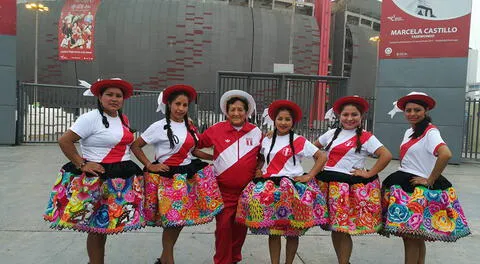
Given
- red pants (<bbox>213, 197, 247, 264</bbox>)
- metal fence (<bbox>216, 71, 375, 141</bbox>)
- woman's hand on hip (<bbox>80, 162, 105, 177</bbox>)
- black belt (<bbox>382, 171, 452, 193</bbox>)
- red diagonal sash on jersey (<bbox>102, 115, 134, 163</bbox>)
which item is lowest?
red pants (<bbox>213, 197, 247, 264</bbox>)

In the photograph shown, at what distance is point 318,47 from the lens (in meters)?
32.2

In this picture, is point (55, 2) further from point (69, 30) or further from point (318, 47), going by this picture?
point (318, 47)

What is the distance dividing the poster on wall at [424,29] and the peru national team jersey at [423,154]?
8511 mm

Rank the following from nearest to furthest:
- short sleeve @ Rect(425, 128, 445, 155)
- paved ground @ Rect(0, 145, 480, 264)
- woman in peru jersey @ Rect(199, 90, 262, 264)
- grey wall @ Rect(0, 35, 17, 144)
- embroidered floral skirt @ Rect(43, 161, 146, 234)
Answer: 1. embroidered floral skirt @ Rect(43, 161, 146, 234)
2. short sleeve @ Rect(425, 128, 445, 155)
3. woman in peru jersey @ Rect(199, 90, 262, 264)
4. paved ground @ Rect(0, 145, 480, 264)
5. grey wall @ Rect(0, 35, 17, 144)

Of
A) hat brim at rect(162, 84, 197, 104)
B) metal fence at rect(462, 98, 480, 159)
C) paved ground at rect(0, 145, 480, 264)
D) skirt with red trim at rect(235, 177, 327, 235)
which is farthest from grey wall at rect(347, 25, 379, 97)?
skirt with red trim at rect(235, 177, 327, 235)

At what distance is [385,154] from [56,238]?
3449 mm

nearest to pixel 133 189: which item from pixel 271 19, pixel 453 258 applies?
pixel 453 258

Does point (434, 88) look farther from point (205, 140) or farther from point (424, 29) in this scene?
point (205, 140)

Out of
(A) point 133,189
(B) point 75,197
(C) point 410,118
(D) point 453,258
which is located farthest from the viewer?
(D) point 453,258

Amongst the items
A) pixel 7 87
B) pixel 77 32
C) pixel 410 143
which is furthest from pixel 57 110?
pixel 77 32

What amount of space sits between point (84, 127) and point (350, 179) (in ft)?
7.26

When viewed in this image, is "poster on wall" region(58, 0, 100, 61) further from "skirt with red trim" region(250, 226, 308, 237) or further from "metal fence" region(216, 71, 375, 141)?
"skirt with red trim" region(250, 226, 308, 237)

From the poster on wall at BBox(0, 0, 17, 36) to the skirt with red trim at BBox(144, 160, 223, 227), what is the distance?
10.5 metres

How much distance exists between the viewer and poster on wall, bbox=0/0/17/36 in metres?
11.4
